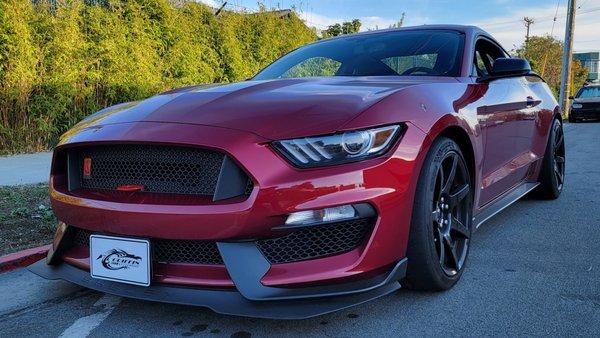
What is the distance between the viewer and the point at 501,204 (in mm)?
3668

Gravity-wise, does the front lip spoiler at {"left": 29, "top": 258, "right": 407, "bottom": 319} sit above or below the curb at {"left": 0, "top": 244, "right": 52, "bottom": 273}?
above

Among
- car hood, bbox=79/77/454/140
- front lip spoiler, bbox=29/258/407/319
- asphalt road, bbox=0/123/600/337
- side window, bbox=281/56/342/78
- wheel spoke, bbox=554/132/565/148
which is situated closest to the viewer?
front lip spoiler, bbox=29/258/407/319

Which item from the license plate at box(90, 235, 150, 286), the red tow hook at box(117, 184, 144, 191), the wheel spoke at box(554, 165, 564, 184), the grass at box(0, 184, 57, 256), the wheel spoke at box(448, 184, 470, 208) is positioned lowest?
the wheel spoke at box(554, 165, 564, 184)

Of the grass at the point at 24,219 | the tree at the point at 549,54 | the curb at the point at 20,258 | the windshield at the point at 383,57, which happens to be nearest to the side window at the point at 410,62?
the windshield at the point at 383,57

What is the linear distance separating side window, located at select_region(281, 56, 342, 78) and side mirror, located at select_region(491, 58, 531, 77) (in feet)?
3.29

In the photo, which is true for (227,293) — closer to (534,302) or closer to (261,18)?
(534,302)

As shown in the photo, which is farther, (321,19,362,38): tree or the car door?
(321,19,362,38): tree

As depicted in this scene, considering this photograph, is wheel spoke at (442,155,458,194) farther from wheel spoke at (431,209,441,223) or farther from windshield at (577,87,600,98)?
windshield at (577,87,600,98)

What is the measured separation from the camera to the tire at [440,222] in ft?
7.90

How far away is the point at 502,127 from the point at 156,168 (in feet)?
7.36

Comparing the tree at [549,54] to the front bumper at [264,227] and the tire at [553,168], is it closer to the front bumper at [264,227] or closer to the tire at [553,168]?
the tire at [553,168]

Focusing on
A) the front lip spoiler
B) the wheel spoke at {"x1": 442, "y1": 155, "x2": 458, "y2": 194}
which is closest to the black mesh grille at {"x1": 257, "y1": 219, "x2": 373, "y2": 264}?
the front lip spoiler

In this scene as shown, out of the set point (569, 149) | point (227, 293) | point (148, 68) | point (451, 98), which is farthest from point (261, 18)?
point (227, 293)

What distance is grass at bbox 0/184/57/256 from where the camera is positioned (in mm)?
3686
